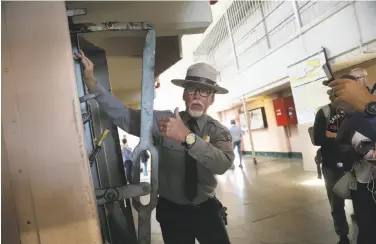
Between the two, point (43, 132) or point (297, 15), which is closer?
point (43, 132)

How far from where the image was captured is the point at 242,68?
33.3ft

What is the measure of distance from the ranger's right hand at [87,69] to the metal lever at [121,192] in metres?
0.58

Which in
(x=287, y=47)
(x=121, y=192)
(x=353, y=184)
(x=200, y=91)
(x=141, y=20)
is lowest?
(x=353, y=184)

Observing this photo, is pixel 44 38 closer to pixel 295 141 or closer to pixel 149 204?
pixel 149 204

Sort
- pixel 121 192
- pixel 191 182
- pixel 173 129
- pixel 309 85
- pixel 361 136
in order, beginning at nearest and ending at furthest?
1. pixel 121 192
2. pixel 173 129
3. pixel 191 182
4. pixel 361 136
5. pixel 309 85

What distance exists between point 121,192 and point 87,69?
0.62 metres

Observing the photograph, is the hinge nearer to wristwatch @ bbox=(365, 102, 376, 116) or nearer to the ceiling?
the ceiling

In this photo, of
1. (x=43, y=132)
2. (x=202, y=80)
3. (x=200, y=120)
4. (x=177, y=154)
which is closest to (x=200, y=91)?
(x=202, y=80)

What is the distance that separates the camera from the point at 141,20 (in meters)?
1.22

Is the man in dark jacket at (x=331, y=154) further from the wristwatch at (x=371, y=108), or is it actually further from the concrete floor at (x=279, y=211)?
the wristwatch at (x=371, y=108)

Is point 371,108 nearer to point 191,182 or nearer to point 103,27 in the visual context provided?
point 191,182

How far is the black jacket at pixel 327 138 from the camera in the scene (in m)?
2.73

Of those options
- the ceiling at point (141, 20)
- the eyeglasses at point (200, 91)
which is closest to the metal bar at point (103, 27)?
the ceiling at point (141, 20)

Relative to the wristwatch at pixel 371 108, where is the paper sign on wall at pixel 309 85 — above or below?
above
